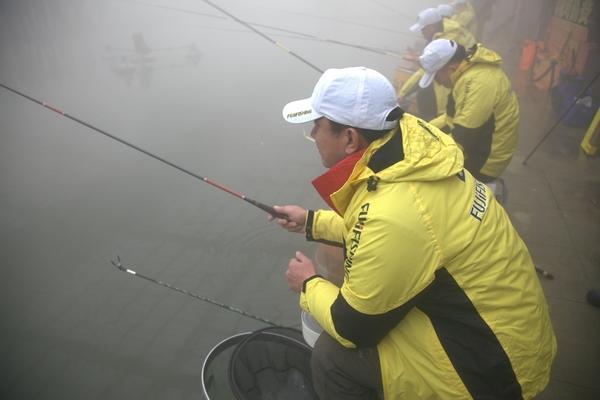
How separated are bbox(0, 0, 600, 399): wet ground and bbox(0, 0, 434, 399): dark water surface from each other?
2 cm

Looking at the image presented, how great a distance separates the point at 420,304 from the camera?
1640 mm

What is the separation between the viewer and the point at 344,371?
199cm

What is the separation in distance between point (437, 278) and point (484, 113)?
2.51 meters

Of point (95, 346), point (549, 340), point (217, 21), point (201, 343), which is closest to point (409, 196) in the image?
point (549, 340)

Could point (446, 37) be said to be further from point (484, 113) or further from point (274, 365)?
point (274, 365)

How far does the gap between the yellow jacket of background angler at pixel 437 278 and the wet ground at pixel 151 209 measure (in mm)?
1770

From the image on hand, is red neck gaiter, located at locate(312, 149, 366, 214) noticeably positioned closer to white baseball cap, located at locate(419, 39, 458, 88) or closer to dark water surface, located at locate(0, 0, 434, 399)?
dark water surface, located at locate(0, 0, 434, 399)

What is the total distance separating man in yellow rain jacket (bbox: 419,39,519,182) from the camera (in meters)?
3.49

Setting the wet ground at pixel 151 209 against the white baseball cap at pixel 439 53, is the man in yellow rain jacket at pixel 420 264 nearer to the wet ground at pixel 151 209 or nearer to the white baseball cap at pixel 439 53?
the wet ground at pixel 151 209

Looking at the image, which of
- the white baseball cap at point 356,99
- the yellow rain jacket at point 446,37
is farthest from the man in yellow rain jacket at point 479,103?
the white baseball cap at point 356,99

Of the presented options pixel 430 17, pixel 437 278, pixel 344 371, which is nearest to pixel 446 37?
pixel 430 17

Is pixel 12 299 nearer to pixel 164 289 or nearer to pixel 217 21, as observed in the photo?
pixel 164 289

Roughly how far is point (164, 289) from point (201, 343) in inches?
33.7

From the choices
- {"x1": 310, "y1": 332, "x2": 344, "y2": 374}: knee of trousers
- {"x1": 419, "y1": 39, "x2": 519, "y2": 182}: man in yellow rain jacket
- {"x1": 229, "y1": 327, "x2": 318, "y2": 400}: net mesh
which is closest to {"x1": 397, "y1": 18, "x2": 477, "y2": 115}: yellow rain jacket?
{"x1": 419, "y1": 39, "x2": 519, "y2": 182}: man in yellow rain jacket
